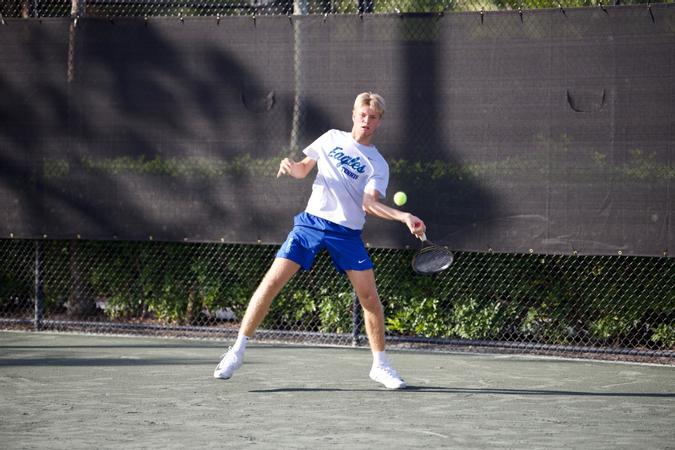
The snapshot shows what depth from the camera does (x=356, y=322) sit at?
26.6ft

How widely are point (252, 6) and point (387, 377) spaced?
349 cm

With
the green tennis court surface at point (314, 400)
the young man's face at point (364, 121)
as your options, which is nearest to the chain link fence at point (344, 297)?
the green tennis court surface at point (314, 400)

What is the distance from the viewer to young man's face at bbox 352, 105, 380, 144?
6094 mm

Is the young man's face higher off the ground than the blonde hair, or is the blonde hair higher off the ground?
the blonde hair

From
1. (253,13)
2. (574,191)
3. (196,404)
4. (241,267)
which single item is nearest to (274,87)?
(253,13)

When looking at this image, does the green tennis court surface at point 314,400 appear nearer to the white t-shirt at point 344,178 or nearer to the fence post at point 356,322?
the fence post at point 356,322

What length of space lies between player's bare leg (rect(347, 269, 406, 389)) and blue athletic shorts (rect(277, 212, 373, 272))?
61mm

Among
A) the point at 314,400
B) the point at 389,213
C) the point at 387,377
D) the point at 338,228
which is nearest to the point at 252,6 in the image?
the point at 338,228

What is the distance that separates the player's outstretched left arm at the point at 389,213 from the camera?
5.66 m

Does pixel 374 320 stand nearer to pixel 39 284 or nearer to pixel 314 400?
Result: pixel 314 400

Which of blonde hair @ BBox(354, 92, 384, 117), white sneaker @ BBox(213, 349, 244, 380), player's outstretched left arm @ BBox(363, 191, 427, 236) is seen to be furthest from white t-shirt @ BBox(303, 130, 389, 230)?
white sneaker @ BBox(213, 349, 244, 380)

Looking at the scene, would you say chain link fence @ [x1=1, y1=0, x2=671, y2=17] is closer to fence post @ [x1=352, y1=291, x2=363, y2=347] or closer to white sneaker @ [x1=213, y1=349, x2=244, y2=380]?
fence post @ [x1=352, y1=291, x2=363, y2=347]

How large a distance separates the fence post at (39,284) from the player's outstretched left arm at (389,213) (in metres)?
3.53

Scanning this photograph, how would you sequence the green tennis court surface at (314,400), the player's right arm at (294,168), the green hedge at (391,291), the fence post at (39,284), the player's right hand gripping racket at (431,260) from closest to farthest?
the green tennis court surface at (314,400) → the player's right arm at (294,168) → the player's right hand gripping racket at (431,260) → the green hedge at (391,291) → the fence post at (39,284)
